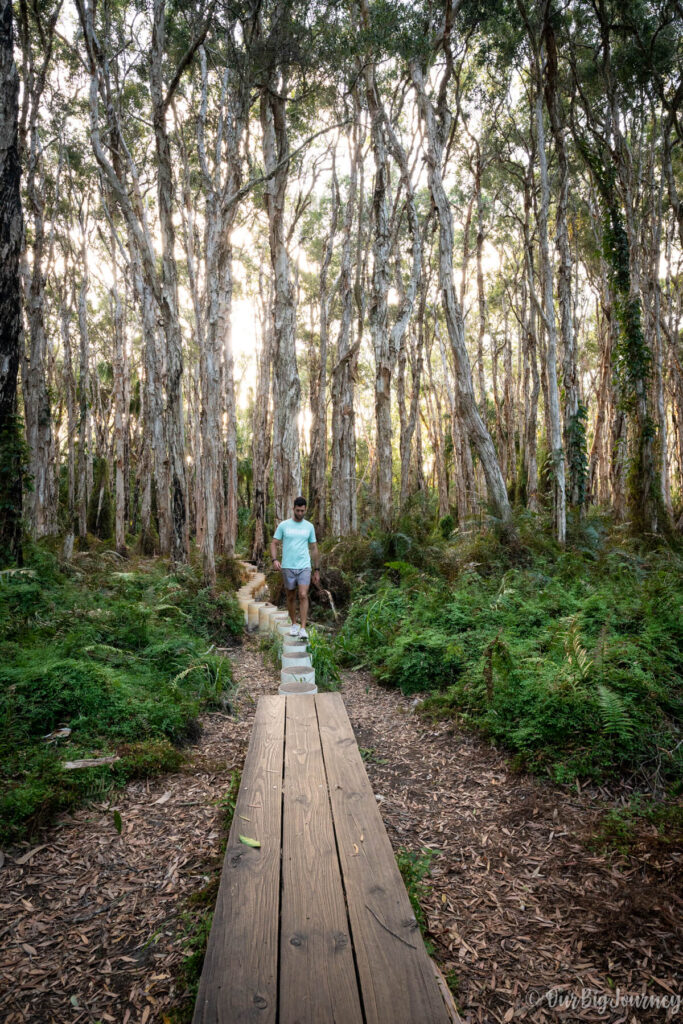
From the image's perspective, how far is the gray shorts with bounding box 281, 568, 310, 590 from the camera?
6766 millimetres

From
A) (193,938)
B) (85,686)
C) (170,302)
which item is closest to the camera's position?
(193,938)

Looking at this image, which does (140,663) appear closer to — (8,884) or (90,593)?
(90,593)

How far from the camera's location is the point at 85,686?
405cm

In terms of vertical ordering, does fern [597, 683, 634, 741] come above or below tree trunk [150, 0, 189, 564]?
below

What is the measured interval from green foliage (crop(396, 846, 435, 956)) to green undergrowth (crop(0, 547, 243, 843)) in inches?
72.9

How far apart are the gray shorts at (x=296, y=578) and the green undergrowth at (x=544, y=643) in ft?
3.53

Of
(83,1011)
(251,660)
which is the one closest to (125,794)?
(83,1011)

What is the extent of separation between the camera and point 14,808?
294 centimetres

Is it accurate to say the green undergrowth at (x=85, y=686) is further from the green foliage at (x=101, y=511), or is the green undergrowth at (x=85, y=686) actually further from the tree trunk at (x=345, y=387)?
the green foliage at (x=101, y=511)

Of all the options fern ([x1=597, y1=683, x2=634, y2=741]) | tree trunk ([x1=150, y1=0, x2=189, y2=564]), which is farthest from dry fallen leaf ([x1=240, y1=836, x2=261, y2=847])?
tree trunk ([x1=150, y1=0, x2=189, y2=564])

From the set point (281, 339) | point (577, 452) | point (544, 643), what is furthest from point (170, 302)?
point (577, 452)

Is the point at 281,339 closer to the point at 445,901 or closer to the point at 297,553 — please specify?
the point at 297,553

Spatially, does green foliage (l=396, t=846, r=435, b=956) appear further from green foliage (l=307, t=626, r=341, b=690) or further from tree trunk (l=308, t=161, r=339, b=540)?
tree trunk (l=308, t=161, r=339, b=540)

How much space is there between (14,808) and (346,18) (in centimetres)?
1402
